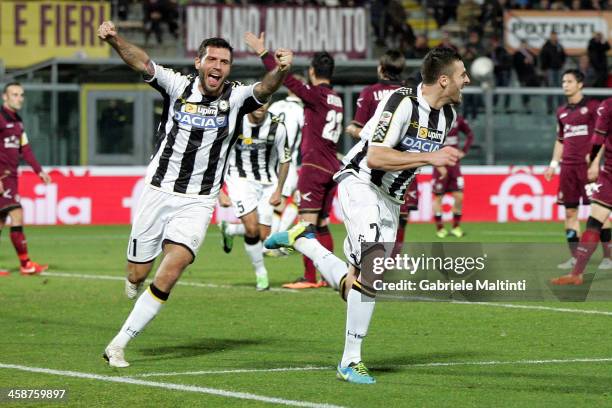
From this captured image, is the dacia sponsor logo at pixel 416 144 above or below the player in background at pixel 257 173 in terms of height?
above

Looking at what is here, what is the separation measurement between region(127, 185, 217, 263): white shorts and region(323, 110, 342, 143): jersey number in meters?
5.01

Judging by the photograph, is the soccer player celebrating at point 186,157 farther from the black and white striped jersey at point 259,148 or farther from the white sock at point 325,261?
the black and white striped jersey at point 259,148

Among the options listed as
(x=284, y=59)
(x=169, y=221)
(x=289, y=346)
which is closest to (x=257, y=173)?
(x=289, y=346)

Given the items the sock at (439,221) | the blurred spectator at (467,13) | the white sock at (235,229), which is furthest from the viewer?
the blurred spectator at (467,13)

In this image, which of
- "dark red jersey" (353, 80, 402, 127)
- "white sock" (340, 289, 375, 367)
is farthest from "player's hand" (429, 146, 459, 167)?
"dark red jersey" (353, 80, 402, 127)

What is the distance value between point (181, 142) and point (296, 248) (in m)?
1.18

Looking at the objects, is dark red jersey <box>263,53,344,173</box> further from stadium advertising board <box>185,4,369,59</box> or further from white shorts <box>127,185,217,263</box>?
stadium advertising board <box>185,4,369,59</box>

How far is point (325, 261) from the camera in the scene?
8984 mm

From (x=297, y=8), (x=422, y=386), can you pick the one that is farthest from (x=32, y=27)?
(x=422, y=386)

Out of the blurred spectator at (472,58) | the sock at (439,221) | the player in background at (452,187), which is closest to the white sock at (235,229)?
the player in background at (452,187)

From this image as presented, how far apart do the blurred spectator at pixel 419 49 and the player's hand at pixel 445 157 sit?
956 inches

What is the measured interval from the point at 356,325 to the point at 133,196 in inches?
694

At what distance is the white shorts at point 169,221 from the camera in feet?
30.3

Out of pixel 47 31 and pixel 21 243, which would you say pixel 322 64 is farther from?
pixel 47 31
